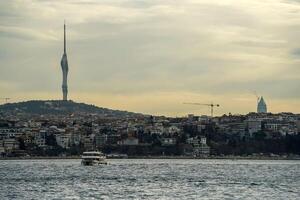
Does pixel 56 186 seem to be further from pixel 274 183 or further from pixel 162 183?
pixel 274 183

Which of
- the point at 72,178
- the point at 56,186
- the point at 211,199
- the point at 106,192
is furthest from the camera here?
the point at 72,178

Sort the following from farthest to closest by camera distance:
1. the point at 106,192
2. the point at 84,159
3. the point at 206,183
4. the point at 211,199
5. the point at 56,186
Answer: the point at 84,159 < the point at 206,183 < the point at 56,186 < the point at 106,192 < the point at 211,199

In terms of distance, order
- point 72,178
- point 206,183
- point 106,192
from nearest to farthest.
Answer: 1. point 106,192
2. point 206,183
3. point 72,178

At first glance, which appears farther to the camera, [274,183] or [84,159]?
[84,159]

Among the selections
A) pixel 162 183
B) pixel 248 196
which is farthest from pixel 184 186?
pixel 248 196

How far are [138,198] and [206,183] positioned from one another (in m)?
19.6

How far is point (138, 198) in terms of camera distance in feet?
251

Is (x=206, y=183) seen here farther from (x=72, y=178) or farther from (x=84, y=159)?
(x=84, y=159)

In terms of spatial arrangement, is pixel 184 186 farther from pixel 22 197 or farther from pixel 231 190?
pixel 22 197

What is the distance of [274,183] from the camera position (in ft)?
322

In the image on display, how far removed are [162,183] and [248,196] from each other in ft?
55.6

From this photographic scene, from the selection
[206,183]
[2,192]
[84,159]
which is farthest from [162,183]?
[84,159]

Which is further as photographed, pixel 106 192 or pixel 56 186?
pixel 56 186

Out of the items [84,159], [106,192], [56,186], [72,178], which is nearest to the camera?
[106,192]
